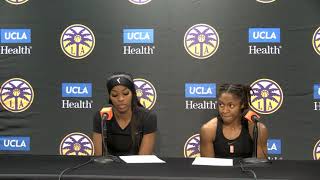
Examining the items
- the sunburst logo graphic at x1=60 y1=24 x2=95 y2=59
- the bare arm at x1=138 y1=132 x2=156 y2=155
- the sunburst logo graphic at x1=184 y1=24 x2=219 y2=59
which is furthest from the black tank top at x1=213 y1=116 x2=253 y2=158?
the sunburst logo graphic at x1=60 y1=24 x2=95 y2=59

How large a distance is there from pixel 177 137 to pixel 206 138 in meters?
0.87

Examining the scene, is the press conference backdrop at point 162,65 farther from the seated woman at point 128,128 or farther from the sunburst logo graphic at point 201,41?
the seated woman at point 128,128

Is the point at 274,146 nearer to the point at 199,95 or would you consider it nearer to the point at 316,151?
the point at 316,151

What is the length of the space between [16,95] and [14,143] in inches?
15.1

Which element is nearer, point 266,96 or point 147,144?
point 147,144

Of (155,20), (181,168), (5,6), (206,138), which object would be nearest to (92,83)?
(155,20)

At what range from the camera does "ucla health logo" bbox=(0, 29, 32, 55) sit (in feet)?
11.3

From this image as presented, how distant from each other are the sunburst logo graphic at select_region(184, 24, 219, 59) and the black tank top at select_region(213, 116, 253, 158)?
37.8 inches

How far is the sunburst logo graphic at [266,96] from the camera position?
3.24m

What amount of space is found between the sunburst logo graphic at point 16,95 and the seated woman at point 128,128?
38.2 inches

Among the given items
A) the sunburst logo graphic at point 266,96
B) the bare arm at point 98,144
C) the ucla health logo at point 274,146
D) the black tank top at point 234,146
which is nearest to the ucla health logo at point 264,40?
the sunburst logo graphic at point 266,96

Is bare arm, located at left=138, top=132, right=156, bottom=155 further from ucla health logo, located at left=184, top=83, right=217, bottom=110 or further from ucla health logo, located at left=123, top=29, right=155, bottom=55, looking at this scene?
ucla health logo, located at left=123, top=29, right=155, bottom=55

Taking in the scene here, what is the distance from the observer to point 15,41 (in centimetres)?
346

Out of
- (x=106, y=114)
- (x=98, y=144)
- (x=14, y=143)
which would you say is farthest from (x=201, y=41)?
(x=14, y=143)
